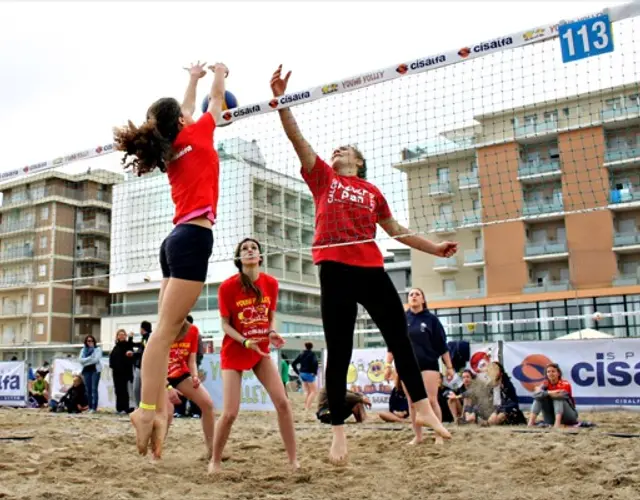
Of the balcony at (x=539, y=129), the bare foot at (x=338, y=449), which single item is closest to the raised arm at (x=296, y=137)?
the bare foot at (x=338, y=449)

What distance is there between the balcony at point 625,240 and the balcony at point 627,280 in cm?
164

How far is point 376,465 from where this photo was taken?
4.90 metres

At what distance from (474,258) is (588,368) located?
110 feet

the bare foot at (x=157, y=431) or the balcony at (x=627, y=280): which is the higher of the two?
the balcony at (x=627, y=280)

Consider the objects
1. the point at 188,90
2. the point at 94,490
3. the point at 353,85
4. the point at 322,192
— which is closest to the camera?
→ the point at 94,490

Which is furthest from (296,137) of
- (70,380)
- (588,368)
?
(70,380)

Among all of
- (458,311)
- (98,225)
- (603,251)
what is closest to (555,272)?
(603,251)

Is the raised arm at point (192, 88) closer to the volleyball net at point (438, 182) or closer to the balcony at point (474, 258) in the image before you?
the volleyball net at point (438, 182)

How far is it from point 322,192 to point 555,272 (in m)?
39.4

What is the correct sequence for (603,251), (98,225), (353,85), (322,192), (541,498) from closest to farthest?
(541,498), (322,192), (353,85), (603,251), (98,225)

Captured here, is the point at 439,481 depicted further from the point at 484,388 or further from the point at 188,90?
the point at 484,388

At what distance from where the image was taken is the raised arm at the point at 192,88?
418 centimetres

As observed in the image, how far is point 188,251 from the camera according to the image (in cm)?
371

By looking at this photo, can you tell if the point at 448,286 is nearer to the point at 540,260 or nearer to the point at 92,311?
the point at 540,260
